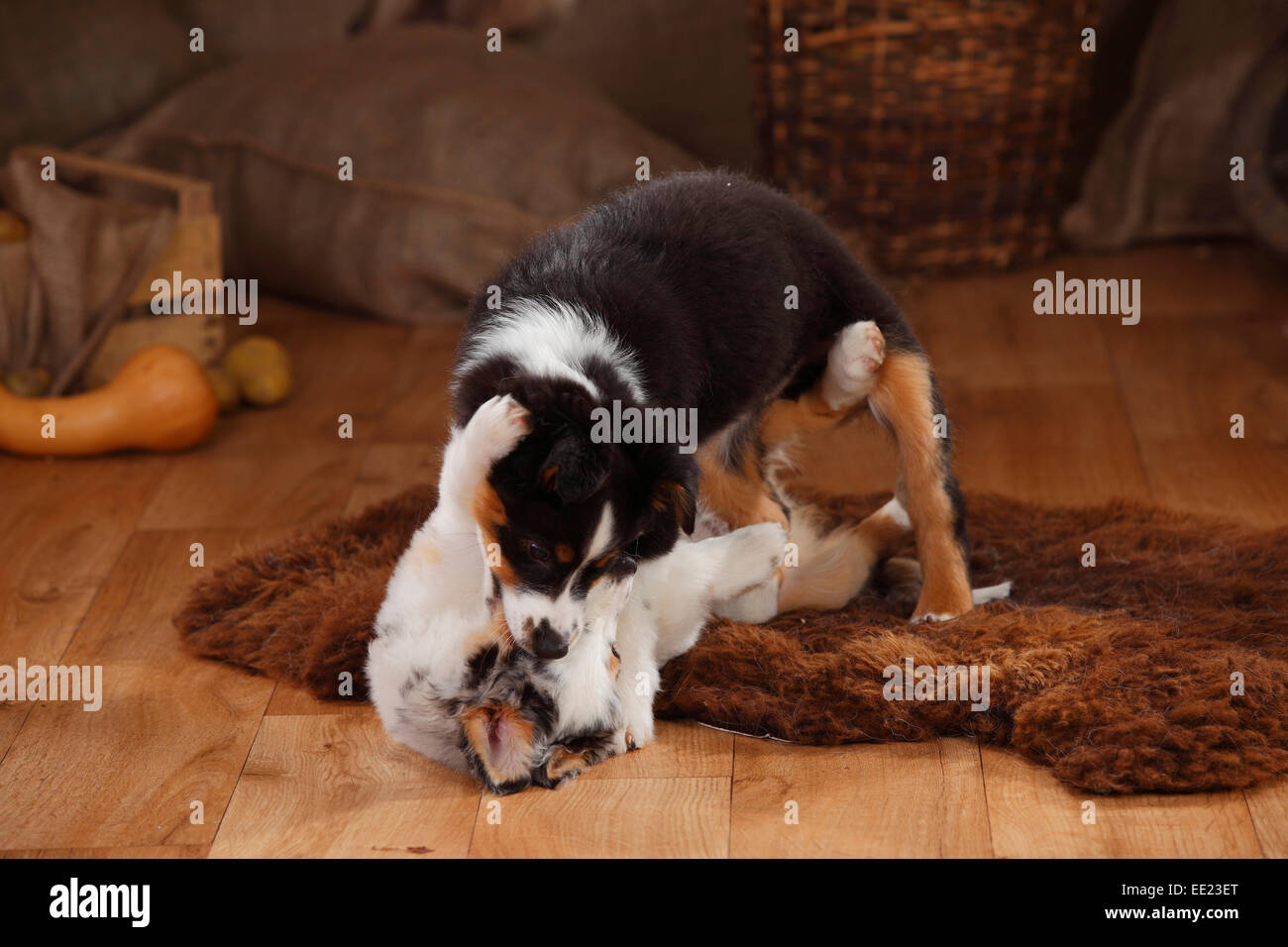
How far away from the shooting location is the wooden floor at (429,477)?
1812mm

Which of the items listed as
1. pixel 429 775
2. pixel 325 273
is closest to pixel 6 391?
pixel 325 273

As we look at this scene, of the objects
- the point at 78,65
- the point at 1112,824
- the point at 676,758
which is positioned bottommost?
the point at 1112,824

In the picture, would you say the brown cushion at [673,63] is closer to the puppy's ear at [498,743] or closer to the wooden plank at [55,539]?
the wooden plank at [55,539]

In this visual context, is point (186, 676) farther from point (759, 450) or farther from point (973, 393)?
point (973, 393)

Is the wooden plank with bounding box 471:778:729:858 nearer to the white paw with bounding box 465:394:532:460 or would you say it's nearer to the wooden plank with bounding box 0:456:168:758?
the white paw with bounding box 465:394:532:460

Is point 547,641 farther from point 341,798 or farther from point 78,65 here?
point 78,65

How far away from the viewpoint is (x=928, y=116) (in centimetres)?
373

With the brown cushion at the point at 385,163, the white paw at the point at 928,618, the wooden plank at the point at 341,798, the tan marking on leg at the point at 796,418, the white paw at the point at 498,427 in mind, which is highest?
the brown cushion at the point at 385,163

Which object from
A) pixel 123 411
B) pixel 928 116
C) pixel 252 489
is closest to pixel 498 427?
pixel 252 489

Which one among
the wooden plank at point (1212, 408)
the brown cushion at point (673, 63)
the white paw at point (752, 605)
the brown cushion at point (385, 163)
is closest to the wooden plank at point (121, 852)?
the white paw at point (752, 605)

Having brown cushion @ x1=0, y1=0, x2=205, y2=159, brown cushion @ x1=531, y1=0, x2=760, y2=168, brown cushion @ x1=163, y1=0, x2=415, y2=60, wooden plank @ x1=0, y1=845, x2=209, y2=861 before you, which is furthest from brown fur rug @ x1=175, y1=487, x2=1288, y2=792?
brown cushion @ x1=163, y1=0, x2=415, y2=60

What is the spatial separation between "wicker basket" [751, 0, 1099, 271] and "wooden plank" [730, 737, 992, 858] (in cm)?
218

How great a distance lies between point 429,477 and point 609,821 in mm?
1206

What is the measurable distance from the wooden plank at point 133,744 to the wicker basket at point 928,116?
2.11m
